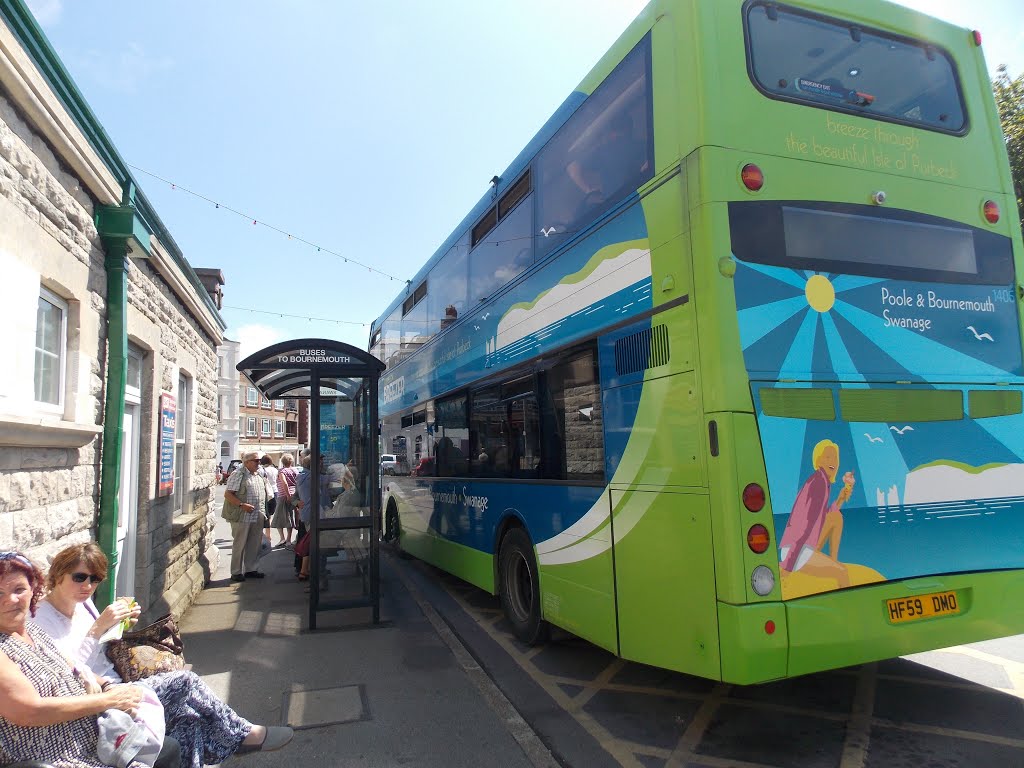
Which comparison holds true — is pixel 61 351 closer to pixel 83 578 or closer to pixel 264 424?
pixel 83 578

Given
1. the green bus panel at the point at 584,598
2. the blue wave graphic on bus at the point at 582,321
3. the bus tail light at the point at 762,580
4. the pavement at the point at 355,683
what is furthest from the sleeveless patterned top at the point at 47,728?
the blue wave graphic on bus at the point at 582,321

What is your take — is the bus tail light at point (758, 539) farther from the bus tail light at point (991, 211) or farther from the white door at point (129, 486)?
the white door at point (129, 486)

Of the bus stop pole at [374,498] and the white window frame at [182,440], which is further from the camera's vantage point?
the white window frame at [182,440]

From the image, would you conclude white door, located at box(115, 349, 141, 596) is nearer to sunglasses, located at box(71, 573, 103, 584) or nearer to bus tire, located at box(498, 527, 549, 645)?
sunglasses, located at box(71, 573, 103, 584)

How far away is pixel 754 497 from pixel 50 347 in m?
4.53

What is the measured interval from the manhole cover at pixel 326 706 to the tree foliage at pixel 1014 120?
45.1 ft

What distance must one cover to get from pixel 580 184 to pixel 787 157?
168 cm

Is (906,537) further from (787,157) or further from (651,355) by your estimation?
(787,157)

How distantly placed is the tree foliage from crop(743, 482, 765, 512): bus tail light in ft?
40.1

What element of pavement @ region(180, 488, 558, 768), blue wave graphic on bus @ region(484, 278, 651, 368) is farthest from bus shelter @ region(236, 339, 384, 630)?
blue wave graphic on bus @ region(484, 278, 651, 368)

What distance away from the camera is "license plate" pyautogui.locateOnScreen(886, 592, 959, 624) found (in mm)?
3699

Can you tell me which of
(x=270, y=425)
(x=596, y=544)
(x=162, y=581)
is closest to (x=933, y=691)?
(x=596, y=544)

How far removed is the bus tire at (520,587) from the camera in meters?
5.93

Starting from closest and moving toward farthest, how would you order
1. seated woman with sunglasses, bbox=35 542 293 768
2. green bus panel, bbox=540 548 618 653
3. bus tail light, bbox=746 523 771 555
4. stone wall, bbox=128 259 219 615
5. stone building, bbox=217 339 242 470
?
1. seated woman with sunglasses, bbox=35 542 293 768
2. bus tail light, bbox=746 523 771 555
3. green bus panel, bbox=540 548 618 653
4. stone wall, bbox=128 259 219 615
5. stone building, bbox=217 339 242 470
